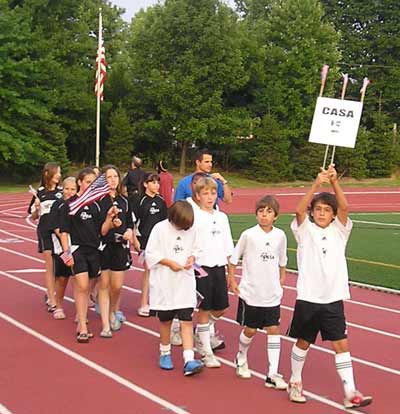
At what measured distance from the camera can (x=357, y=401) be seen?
5.61 metres

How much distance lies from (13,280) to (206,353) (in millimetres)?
5605

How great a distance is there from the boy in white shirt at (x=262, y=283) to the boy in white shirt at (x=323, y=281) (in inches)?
19.5

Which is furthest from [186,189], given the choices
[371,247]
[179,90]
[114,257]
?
[179,90]

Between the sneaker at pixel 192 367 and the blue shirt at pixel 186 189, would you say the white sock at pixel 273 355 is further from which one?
the blue shirt at pixel 186 189

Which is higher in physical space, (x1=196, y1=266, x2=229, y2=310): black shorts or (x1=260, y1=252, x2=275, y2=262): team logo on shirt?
(x1=260, y1=252, x2=275, y2=262): team logo on shirt

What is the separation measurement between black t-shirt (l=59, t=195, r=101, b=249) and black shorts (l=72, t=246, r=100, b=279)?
0.07 m

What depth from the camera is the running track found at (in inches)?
227

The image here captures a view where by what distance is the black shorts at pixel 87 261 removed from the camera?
7922 mm

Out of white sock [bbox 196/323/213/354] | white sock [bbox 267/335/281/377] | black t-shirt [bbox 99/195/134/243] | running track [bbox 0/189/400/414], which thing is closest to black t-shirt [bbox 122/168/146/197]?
running track [bbox 0/189/400/414]

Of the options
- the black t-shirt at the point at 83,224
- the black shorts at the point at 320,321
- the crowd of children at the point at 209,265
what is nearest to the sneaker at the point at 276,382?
the crowd of children at the point at 209,265

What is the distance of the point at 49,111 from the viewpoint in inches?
1686

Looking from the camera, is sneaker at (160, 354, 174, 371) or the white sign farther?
sneaker at (160, 354, 174, 371)

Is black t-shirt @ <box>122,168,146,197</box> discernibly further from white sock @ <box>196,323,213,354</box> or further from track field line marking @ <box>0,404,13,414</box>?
track field line marking @ <box>0,404,13,414</box>

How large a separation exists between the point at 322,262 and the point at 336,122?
116cm
